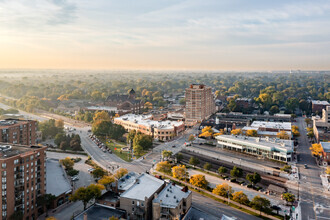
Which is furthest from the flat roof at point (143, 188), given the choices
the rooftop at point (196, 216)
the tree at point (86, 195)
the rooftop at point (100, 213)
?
the rooftop at point (196, 216)

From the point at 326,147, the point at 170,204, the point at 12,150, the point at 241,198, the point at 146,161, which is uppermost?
the point at 12,150

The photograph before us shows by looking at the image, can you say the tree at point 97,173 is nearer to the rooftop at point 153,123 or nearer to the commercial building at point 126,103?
the rooftop at point 153,123

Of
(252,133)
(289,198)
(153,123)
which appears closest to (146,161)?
(153,123)

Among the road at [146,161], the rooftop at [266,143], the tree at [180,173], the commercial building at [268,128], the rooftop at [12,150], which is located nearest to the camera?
the rooftop at [12,150]

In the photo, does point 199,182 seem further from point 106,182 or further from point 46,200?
point 46,200

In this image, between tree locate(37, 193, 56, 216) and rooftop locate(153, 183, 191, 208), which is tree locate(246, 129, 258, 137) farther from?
tree locate(37, 193, 56, 216)
